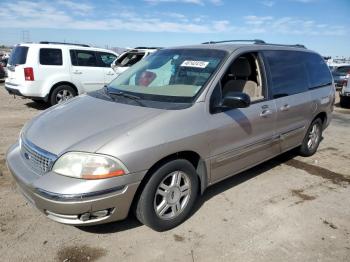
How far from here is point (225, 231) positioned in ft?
11.4

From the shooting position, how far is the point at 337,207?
4.11 meters

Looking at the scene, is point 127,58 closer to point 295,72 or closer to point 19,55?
point 19,55

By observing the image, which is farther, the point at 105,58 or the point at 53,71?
the point at 105,58

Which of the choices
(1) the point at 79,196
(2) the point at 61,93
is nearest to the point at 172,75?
(1) the point at 79,196

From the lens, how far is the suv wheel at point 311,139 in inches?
226

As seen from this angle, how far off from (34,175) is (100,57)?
8247 mm

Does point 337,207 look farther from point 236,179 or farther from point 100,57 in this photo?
point 100,57

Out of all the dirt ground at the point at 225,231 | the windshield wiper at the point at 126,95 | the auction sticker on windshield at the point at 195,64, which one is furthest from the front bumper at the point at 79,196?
the auction sticker on windshield at the point at 195,64

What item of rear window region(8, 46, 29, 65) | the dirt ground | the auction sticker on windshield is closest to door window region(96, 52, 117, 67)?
rear window region(8, 46, 29, 65)

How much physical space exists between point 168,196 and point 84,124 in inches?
40.1

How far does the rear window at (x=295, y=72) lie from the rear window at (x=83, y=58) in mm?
6623

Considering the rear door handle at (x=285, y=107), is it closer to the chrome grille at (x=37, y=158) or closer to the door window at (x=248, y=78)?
the door window at (x=248, y=78)

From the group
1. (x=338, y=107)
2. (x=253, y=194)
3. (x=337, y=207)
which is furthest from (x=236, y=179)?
(x=338, y=107)

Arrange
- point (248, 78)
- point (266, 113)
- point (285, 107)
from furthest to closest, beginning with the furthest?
1. point (285, 107)
2. point (248, 78)
3. point (266, 113)
